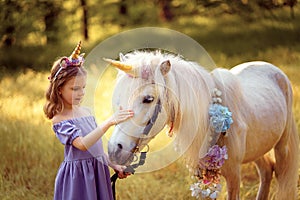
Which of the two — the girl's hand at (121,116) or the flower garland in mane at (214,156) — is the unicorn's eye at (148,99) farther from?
the flower garland in mane at (214,156)

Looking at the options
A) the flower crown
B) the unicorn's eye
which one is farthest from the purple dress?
the unicorn's eye

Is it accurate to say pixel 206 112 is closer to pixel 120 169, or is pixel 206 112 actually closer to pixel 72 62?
pixel 120 169

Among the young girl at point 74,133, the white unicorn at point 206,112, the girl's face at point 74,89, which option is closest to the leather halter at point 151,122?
the white unicorn at point 206,112

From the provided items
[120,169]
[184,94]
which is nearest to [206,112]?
[184,94]

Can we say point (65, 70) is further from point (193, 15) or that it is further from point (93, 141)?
point (193, 15)

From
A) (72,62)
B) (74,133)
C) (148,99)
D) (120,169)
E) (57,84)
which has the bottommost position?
(120,169)

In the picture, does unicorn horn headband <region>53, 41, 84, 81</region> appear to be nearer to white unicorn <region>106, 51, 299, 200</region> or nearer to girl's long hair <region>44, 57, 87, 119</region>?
girl's long hair <region>44, 57, 87, 119</region>

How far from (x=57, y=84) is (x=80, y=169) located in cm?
44

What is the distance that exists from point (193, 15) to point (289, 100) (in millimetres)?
6669

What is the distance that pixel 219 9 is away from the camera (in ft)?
32.2

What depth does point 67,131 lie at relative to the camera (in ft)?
8.41

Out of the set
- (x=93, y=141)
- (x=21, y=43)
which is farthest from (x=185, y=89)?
(x=21, y=43)

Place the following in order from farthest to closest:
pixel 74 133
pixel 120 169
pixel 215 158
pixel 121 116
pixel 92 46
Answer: pixel 92 46 < pixel 215 158 < pixel 120 169 < pixel 74 133 < pixel 121 116

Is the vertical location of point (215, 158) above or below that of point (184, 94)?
below
